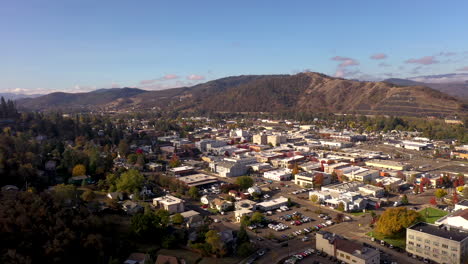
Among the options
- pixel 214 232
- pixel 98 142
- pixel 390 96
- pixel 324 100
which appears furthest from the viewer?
A: pixel 324 100

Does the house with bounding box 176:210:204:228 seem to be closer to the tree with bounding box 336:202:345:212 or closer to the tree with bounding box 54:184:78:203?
the tree with bounding box 54:184:78:203

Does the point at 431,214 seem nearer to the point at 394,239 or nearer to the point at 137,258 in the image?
the point at 394,239

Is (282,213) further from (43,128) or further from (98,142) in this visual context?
(43,128)

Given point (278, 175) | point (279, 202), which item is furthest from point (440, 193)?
point (278, 175)

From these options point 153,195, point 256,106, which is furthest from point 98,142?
point 256,106

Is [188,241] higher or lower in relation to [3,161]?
lower
